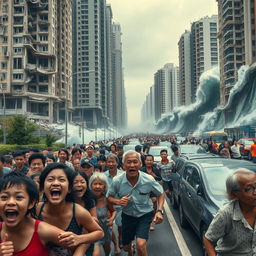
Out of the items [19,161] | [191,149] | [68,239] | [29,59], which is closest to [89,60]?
[29,59]

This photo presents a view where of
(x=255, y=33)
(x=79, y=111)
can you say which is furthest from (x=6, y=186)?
(x=79, y=111)

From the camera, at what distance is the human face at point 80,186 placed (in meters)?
3.58

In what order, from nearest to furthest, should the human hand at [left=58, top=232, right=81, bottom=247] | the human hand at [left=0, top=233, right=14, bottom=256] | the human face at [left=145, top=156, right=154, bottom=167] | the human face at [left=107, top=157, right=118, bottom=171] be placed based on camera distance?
the human hand at [left=0, top=233, right=14, bottom=256] < the human hand at [left=58, top=232, right=81, bottom=247] < the human face at [left=107, top=157, right=118, bottom=171] < the human face at [left=145, top=156, right=154, bottom=167]

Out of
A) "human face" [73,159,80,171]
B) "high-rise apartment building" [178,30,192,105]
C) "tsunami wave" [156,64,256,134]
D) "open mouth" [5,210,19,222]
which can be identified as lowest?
"human face" [73,159,80,171]

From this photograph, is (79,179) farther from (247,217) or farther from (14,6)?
(14,6)

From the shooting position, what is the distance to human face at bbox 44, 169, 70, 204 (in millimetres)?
2543

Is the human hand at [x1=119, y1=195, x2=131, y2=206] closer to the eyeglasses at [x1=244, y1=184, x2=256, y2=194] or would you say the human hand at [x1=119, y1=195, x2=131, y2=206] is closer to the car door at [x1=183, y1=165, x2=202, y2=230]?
the car door at [x1=183, y1=165, x2=202, y2=230]

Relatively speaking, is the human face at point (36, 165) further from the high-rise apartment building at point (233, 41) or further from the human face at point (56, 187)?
the high-rise apartment building at point (233, 41)

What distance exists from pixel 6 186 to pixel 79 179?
1596 mm

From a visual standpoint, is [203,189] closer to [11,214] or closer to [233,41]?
[11,214]

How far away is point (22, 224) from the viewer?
2066mm

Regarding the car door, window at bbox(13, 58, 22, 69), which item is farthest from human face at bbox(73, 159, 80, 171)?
window at bbox(13, 58, 22, 69)

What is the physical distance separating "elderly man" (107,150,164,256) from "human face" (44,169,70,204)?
1584mm

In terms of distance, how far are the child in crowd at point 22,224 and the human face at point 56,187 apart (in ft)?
1.34
